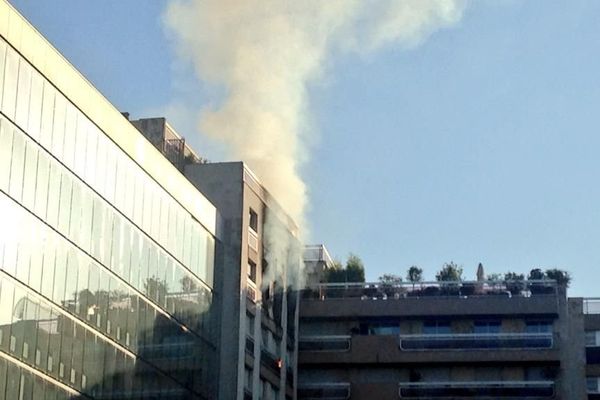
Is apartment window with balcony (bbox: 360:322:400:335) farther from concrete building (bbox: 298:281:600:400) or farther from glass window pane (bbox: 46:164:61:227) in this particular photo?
glass window pane (bbox: 46:164:61:227)

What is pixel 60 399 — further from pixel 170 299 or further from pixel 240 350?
pixel 240 350

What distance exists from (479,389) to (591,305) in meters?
8.46

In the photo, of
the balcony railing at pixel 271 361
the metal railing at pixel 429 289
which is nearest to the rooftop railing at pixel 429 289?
the metal railing at pixel 429 289

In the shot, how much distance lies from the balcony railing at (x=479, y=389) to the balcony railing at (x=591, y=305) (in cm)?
502

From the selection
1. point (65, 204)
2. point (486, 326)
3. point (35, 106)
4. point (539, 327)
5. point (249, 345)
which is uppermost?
point (35, 106)

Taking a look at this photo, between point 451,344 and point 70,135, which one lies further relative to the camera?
point 451,344

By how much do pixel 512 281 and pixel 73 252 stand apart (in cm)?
3958

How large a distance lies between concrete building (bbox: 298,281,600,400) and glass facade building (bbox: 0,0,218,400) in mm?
18416

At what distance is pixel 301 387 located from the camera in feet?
262

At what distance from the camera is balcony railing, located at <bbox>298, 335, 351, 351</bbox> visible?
80.4 m

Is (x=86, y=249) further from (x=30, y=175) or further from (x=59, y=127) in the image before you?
(x=30, y=175)

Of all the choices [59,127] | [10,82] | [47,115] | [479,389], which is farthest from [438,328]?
[10,82]

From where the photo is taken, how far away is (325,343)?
8050 cm

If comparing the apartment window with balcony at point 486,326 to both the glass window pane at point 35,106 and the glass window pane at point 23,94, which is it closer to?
the glass window pane at point 35,106
